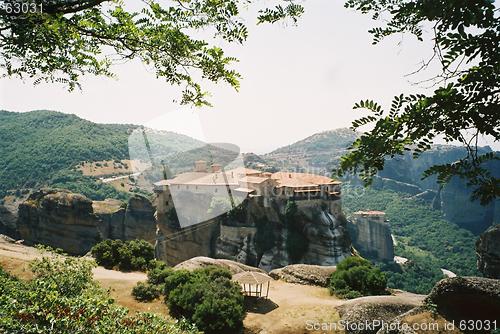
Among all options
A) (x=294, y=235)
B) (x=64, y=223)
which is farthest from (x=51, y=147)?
(x=294, y=235)

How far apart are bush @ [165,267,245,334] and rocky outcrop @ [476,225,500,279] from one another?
1674 cm

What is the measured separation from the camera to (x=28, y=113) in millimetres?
126875

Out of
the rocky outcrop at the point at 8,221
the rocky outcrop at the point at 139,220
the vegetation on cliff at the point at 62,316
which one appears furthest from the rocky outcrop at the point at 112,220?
the vegetation on cliff at the point at 62,316

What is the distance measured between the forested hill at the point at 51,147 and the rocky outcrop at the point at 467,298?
87.6 meters

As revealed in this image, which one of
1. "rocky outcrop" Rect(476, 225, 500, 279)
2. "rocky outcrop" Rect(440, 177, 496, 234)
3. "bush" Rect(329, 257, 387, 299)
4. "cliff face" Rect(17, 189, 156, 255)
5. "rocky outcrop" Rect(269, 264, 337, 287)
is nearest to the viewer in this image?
"bush" Rect(329, 257, 387, 299)

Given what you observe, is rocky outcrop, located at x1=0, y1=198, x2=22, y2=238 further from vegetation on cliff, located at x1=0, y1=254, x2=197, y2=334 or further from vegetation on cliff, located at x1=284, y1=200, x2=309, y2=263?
vegetation on cliff, located at x1=0, y1=254, x2=197, y2=334

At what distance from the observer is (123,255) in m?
22.4

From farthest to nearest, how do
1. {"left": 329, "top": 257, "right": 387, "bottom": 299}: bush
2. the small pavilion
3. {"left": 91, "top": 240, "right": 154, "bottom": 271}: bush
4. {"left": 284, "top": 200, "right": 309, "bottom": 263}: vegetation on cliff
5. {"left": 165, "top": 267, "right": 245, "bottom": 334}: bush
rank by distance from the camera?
{"left": 284, "top": 200, "right": 309, "bottom": 263}: vegetation on cliff, {"left": 91, "top": 240, "right": 154, "bottom": 271}: bush, {"left": 329, "top": 257, "right": 387, "bottom": 299}: bush, the small pavilion, {"left": 165, "top": 267, "right": 245, "bottom": 334}: bush

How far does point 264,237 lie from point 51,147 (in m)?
85.3

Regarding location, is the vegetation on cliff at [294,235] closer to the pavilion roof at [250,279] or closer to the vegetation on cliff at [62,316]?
the pavilion roof at [250,279]

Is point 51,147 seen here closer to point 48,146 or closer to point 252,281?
point 48,146

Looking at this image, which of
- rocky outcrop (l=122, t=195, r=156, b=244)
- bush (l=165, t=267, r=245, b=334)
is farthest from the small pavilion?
rocky outcrop (l=122, t=195, r=156, b=244)

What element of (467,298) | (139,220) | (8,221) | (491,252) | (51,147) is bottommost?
(139,220)

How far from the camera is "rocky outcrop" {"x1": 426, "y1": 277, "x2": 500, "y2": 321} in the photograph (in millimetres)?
10180
